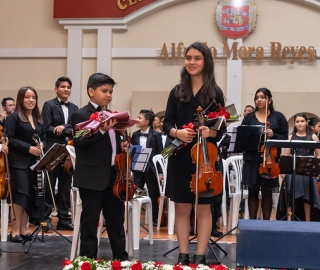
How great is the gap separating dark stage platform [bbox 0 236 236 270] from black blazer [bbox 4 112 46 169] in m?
0.82

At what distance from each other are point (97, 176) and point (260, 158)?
2666mm

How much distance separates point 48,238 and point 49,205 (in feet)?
2.68

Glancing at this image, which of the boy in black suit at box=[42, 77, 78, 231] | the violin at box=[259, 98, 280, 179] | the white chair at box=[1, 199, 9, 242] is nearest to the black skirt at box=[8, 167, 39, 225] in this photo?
the white chair at box=[1, 199, 9, 242]

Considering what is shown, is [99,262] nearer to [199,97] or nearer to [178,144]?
[178,144]

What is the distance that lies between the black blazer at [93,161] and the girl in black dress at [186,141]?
452 millimetres

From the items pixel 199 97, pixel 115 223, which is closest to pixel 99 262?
pixel 115 223

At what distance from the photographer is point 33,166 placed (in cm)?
553

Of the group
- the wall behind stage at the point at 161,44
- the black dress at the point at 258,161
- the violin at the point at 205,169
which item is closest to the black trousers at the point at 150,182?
the black dress at the point at 258,161

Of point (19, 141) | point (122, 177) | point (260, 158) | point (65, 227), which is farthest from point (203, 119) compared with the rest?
point (65, 227)

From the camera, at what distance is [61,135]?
22.2 feet

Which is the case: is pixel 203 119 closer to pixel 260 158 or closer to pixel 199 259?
pixel 199 259

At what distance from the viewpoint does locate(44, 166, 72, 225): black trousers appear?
22.5 feet

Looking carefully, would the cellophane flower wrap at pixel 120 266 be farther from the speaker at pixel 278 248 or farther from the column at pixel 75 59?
the column at pixel 75 59

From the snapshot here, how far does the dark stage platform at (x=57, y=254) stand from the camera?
4.69 metres
